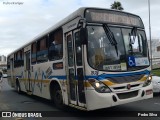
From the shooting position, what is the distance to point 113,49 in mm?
9242

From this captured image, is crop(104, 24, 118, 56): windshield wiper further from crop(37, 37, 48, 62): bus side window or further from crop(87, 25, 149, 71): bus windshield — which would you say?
crop(37, 37, 48, 62): bus side window

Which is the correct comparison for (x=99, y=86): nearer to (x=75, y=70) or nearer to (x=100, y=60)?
(x=100, y=60)

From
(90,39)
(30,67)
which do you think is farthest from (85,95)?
(30,67)

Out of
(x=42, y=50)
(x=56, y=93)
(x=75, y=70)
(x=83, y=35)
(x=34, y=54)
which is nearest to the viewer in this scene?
(x=83, y=35)

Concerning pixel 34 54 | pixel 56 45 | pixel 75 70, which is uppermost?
pixel 56 45

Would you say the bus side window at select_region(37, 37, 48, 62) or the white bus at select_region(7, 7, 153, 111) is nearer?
the white bus at select_region(7, 7, 153, 111)

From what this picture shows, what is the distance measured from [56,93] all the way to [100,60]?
10.6 feet

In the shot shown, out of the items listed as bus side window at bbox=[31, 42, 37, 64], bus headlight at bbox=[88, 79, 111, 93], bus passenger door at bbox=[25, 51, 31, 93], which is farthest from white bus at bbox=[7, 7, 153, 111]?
bus passenger door at bbox=[25, 51, 31, 93]

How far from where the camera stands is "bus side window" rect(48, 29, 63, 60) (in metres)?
11.0

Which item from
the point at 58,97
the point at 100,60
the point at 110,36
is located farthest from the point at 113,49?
the point at 58,97

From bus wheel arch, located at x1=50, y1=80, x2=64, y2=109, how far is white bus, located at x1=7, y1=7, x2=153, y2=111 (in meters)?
0.04

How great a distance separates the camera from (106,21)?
9.45 m

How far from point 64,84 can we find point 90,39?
7.27 feet

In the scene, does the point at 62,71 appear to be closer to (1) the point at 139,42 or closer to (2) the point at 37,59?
(1) the point at 139,42
